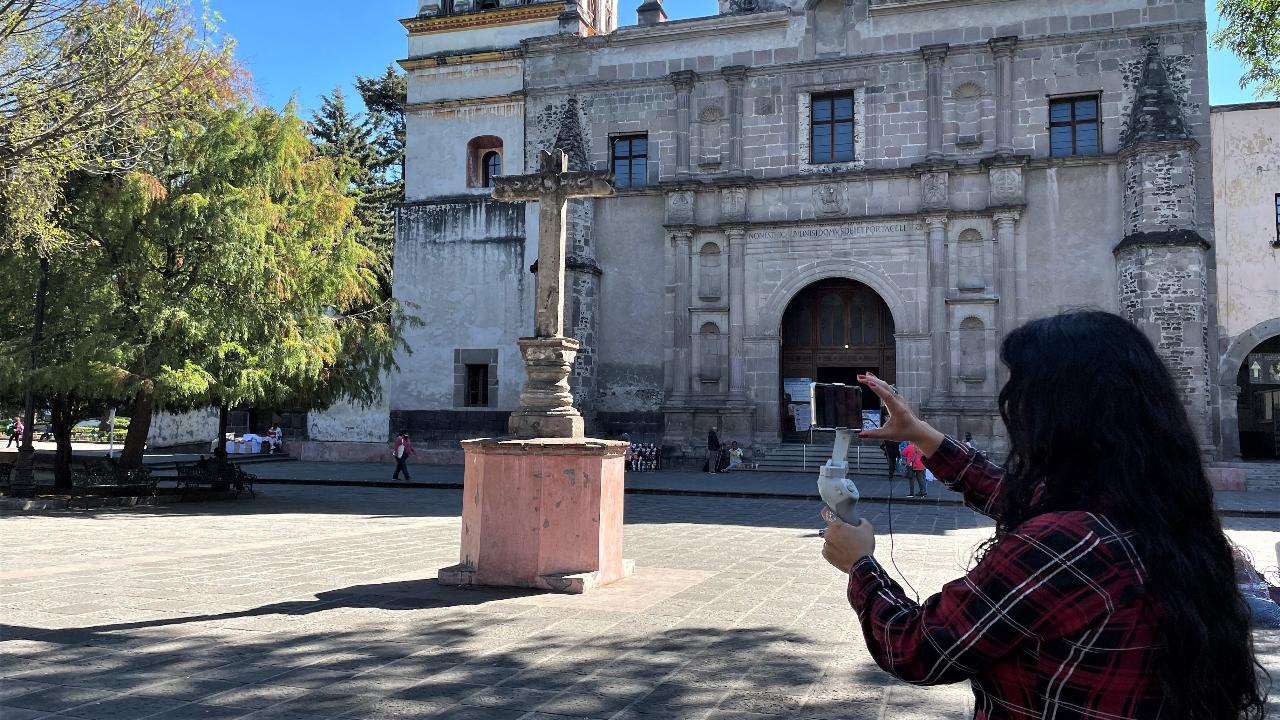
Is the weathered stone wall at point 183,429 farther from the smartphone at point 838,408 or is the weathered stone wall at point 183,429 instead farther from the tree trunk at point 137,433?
the smartphone at point 838,408

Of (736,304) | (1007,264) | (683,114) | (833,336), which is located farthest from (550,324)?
(683,114)

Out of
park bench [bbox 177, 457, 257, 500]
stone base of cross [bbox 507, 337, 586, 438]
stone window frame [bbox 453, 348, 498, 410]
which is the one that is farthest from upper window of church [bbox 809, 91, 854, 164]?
stone base of cross [bbox 507, 337, 586, 438]

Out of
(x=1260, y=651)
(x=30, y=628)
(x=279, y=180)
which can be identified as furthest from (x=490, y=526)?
(x=279, y=180)

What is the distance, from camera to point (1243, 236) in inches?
898

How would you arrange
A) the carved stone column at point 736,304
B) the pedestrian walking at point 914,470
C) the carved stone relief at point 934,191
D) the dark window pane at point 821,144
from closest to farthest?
the pedestrian walking at point 914,470, the carved stone relief at point 934,191, the carved stone column at point 736,304, the dark window pane at point 821,144

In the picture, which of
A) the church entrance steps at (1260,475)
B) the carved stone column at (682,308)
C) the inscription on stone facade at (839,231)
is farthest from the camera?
the carved stone column at (682,308)

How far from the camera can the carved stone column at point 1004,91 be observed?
2391 cm

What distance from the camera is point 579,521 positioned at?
7438 millimetres

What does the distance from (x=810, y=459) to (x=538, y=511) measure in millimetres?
17671

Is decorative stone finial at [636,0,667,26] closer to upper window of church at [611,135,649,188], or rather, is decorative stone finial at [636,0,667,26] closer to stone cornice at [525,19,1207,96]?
stone cornice at [525,19,1207,96]

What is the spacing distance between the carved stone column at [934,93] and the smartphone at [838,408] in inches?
915

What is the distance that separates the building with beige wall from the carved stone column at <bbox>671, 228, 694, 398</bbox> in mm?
13232

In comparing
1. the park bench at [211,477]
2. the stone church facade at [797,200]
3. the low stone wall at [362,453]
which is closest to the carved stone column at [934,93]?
the stone church facade at [797,200]

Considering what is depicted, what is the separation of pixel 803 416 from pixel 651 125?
2468cm
